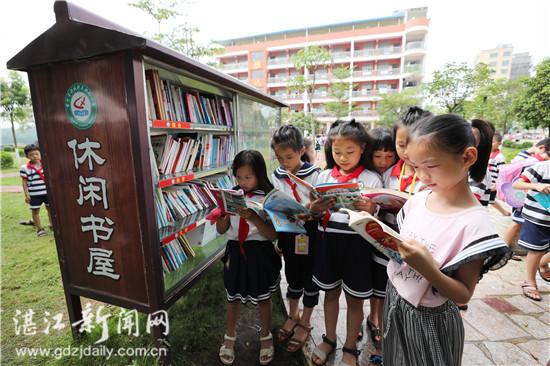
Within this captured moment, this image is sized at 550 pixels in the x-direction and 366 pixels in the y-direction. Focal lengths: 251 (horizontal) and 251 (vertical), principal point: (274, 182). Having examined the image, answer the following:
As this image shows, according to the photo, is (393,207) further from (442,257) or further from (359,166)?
(442,257)

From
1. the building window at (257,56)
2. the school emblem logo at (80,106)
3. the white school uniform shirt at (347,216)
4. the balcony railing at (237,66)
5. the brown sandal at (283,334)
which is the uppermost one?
the building window at (257,56)

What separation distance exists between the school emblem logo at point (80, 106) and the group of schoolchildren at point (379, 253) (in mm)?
923

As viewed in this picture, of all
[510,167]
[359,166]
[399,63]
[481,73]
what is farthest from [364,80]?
[359,166]

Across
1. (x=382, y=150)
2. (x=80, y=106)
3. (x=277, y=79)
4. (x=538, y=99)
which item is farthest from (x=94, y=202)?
(x=277, y=79)

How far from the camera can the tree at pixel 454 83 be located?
1398 centimetres

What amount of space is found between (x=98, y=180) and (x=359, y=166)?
→ 65.0 inches

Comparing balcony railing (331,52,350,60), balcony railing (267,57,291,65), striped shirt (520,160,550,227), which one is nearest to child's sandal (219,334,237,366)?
striped shirt (520,160,550,227)

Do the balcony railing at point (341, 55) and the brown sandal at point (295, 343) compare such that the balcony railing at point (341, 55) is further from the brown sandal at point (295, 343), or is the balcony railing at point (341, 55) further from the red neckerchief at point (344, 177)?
the brown sandal at point (295, 343)

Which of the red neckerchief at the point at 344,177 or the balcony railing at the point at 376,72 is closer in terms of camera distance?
the red neckerchief at the point at 344,177

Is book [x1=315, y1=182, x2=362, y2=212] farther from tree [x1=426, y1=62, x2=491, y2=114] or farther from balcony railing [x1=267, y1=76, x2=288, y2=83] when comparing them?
balcony railing [x1=267, y1=76, x2=288, y2=83]

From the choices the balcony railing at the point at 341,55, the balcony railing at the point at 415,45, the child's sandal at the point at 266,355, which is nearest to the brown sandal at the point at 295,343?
the child's sandal at the point at 266,355

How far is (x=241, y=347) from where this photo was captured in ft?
6.16

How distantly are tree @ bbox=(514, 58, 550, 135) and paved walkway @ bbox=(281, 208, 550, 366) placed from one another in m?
11.2

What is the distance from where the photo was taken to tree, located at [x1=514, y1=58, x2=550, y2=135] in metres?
9.60
